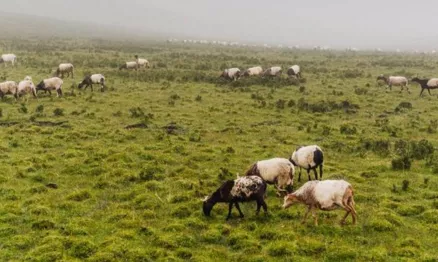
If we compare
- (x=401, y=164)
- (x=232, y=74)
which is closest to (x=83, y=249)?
Answer: (x=401, y=164)

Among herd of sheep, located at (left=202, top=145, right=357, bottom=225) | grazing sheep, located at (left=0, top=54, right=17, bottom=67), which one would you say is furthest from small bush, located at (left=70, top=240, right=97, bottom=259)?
grazing sheep, located at (left=0, top=54, right=17, bottom=67)

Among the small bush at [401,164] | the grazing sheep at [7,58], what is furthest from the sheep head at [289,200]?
the grazing sheep at [7,58]

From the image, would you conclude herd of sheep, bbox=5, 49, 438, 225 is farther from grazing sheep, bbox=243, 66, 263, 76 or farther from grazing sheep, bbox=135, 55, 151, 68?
grazing sheep, bbox=135, 55, 151, 68

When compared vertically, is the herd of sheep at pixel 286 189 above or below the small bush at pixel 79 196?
above

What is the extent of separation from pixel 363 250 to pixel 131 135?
16.2 meters

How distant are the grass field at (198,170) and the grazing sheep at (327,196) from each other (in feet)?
2.16

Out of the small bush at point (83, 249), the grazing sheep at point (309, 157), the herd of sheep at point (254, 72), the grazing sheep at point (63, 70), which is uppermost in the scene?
the herd of sheep at point (254, 72)

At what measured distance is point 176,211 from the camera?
16219 millimetres

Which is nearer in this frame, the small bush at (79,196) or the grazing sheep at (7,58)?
the small bush at (79,196)

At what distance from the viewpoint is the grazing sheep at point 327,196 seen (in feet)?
47.2

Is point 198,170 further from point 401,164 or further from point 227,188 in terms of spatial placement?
point 401,164

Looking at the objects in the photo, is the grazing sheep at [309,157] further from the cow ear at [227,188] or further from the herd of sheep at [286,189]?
the cow ear at [227,188]

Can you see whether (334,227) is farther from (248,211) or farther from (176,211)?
(176,211)

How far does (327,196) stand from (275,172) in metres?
2.88
